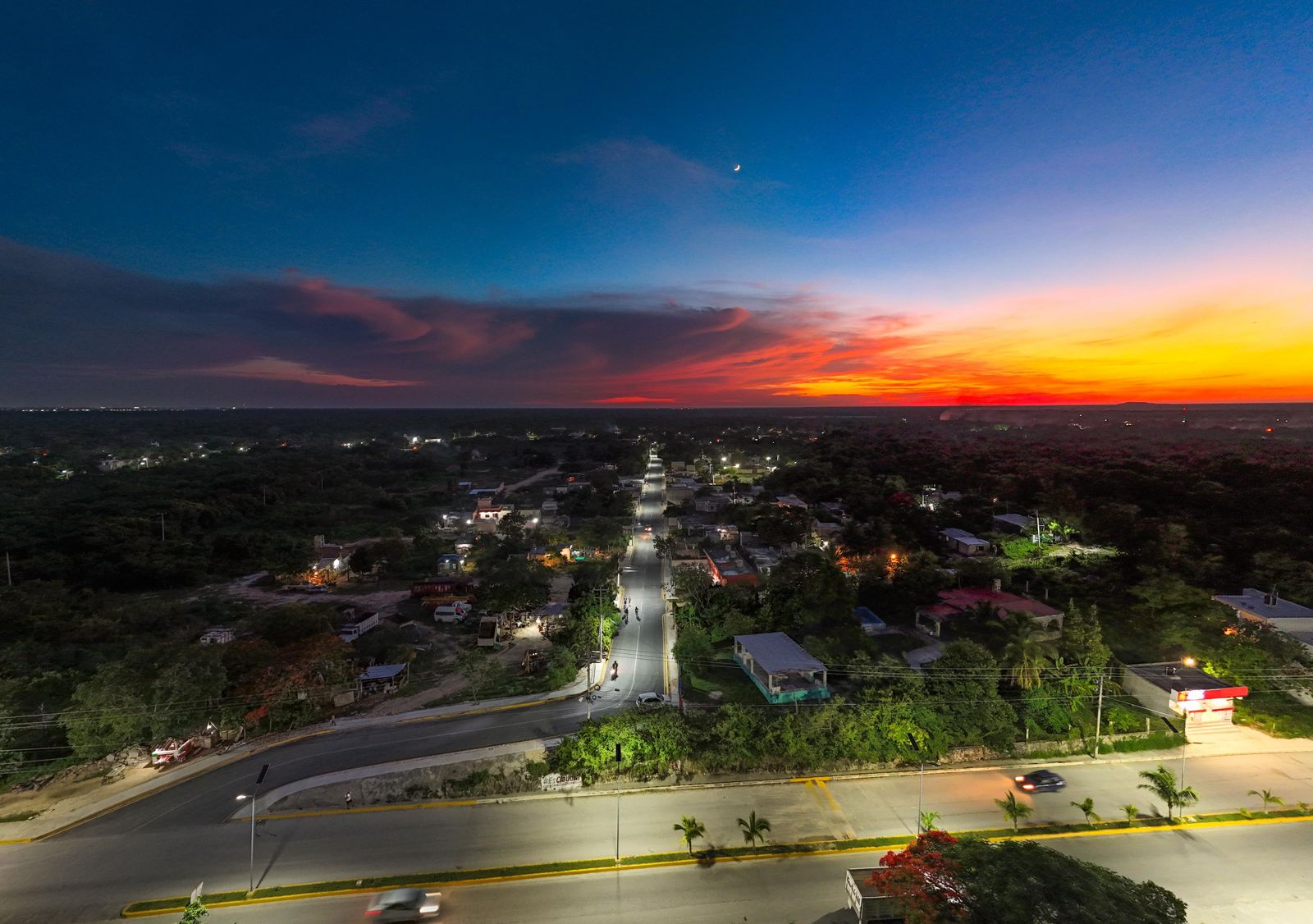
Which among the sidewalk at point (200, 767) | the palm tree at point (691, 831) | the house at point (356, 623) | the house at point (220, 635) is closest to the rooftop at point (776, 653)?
the sidewalk at point (200, 767)

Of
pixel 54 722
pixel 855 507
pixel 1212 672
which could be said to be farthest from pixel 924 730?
pixel 855 507

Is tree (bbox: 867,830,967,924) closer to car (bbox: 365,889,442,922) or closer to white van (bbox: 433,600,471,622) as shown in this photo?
car (bbox: 365,889,442,922)

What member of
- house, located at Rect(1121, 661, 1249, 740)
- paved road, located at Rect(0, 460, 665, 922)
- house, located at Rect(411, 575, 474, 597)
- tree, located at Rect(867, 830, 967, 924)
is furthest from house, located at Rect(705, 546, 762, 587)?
tree, located at Rect(867, 830, 967, 924)

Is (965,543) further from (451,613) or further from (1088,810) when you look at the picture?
(451,613)

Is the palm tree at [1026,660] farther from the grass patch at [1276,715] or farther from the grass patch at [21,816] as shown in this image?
the grass patch at [21,816]

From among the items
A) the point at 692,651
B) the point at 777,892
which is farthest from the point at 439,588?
the point at 777,892

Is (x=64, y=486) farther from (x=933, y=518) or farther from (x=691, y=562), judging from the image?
(x=933, y=518)
